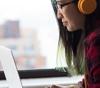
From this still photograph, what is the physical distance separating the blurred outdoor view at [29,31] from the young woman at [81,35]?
1.35 ft

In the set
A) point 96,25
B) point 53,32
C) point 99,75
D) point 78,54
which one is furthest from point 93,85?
point 53,32

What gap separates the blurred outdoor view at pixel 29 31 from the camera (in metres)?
1.61

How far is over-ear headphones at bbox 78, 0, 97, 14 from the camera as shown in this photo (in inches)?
35.4

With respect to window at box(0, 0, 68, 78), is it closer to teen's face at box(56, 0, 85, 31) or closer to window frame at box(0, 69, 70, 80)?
window frame at box(0, 69, 70, 80)

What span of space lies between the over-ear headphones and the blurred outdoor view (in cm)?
68

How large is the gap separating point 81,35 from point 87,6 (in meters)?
0.22

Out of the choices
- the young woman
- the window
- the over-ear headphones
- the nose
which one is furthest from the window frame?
the over-ear headphones

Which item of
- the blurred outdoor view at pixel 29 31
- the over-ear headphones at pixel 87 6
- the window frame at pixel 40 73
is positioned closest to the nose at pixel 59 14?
the over-ear headphones at pixel 87 6

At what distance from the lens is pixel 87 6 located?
90 centimetres

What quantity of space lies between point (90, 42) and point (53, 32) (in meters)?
0.81

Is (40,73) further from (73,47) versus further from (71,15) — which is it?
(71,15)

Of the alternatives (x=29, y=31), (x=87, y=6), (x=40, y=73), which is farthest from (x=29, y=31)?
(x=87, y=6)

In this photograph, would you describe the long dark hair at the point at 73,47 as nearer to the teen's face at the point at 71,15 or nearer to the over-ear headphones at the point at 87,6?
the teen's face at the point at 71,15

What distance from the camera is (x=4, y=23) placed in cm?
162
